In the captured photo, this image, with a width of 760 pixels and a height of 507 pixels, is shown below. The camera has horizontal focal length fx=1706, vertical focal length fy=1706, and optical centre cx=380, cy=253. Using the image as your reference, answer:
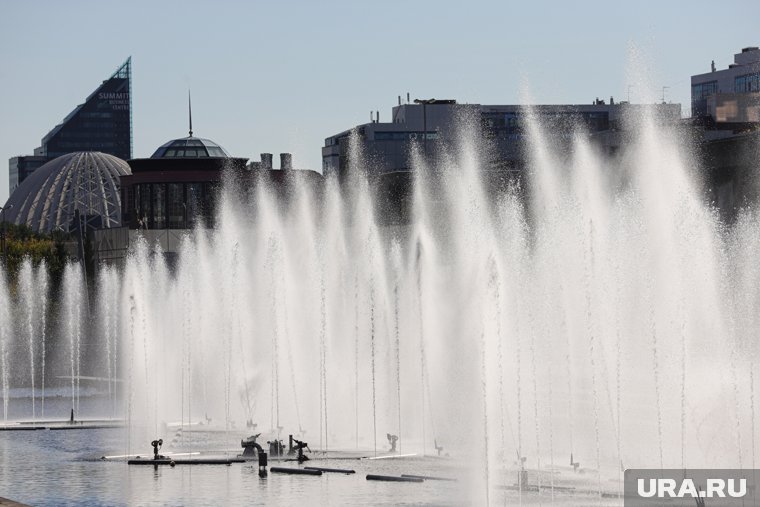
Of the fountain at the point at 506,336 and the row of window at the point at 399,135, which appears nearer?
the fountain at the point at 506,336

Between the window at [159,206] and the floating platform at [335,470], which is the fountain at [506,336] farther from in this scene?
the window at [159,206]

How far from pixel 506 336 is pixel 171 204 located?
295 ft

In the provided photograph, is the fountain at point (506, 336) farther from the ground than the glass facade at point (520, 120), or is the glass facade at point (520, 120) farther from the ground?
the glass facade at point (520, 120)

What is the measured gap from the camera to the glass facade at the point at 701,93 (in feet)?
458

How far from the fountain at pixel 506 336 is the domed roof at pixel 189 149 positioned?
2299 inches

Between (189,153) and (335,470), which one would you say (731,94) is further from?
(335,470)

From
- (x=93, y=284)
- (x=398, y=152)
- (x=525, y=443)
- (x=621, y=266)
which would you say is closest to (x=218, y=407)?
(x=621, y=266)

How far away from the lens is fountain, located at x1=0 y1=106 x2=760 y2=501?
41.6 meters

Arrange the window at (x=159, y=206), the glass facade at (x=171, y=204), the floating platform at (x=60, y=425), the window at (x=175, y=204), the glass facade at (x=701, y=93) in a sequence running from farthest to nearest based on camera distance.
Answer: the glass facade at (x=701, y=93), the window at (x=159, y=206), the window at (x=175, y=204), the glass facade at (x=171, y=204), the floating platform at (x=60, y=425)

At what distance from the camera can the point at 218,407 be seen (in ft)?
198

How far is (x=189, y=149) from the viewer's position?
14050 centimetres

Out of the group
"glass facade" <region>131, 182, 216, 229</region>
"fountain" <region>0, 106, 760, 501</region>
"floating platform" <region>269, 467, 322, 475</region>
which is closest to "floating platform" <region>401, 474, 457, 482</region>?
"fountain" <region>0, 106, 760, 501</region>

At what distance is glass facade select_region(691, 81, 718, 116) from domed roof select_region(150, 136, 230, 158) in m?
39.0

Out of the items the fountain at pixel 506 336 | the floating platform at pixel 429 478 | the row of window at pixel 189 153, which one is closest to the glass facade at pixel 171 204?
the row of window at pixel 189 153
